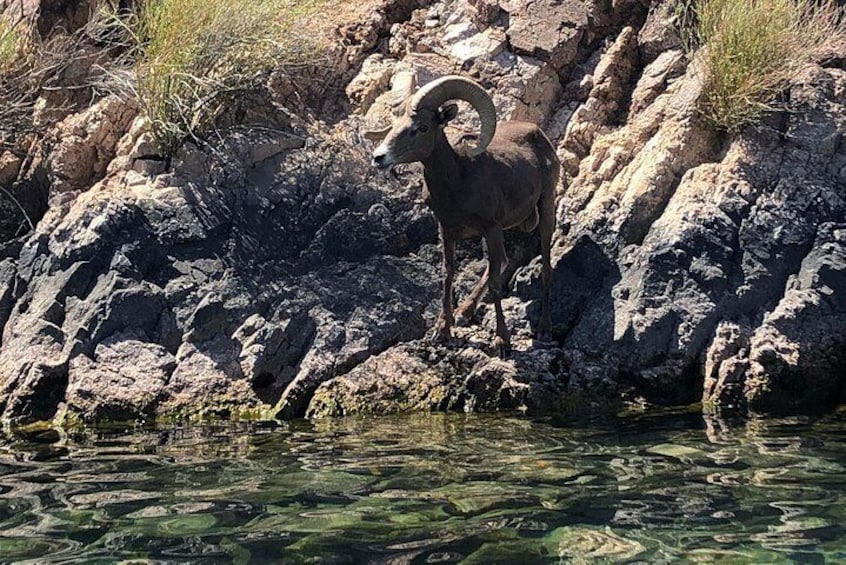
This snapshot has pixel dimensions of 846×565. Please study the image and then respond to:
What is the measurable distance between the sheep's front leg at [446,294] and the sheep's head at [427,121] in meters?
0.86

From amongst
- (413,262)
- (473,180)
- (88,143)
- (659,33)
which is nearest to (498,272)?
(473,180)

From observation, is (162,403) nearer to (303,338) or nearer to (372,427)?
(303,338)

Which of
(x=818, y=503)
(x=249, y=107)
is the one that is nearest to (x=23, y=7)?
(x=249, y=107)

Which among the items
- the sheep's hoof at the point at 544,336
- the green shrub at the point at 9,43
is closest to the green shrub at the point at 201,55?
the green shrub at the point at 9,43

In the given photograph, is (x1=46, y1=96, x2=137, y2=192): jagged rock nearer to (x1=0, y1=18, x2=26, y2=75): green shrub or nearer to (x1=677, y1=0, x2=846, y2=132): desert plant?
(x1=0, y1=18, x2=26, y2=75): green shrub

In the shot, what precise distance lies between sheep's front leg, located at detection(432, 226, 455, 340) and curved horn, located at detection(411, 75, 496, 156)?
834mm

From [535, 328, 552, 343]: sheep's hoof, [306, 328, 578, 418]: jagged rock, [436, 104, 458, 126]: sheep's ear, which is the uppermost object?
[436, 104, 458, 126]: sheep's ear

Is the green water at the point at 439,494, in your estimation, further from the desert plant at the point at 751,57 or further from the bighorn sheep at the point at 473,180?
the desert plant at the point at 751,57

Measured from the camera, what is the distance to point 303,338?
337 inches

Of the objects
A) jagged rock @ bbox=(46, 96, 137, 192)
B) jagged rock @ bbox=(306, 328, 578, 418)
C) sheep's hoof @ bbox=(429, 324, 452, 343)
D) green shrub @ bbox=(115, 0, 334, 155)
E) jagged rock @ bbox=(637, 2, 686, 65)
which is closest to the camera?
jagged rock @ bbox=(306, 328, 578, 418)

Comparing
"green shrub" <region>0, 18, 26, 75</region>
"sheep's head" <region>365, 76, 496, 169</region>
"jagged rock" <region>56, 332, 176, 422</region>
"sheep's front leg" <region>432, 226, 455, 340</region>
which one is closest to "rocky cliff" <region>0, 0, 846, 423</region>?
"jagged rock" <region>56, 332, 176, 422</region>

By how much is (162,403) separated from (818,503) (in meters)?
5.28

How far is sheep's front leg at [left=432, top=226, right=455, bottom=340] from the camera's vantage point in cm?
852

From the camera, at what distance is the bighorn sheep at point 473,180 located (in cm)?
797
